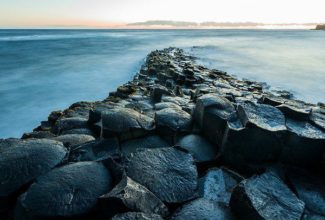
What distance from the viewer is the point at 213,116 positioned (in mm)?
3293

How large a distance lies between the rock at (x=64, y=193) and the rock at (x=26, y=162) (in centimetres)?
20

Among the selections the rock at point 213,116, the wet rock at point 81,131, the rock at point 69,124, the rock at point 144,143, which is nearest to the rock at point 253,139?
the rock at point 213,116

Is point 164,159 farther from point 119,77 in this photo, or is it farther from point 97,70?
point 97,70

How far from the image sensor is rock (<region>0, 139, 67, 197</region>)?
245 centimetres

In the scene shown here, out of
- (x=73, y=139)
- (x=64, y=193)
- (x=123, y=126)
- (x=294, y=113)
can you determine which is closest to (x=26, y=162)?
(x=64, y=193)

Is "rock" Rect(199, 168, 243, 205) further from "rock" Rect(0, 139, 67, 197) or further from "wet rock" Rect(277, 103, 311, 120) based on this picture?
"rock" Rect(0, 139, 67, 197)

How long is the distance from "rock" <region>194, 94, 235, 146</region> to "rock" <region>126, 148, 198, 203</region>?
60 cm

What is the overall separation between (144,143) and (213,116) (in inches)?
37.3

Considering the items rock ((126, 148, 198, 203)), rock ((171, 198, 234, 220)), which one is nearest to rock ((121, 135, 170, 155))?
rock ((126, 148, 198, 203))

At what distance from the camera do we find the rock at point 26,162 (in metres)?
2.45

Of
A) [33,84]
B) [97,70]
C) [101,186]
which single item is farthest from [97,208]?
[97,70]

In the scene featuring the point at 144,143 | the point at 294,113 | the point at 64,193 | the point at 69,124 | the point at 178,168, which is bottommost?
the point at 69,124

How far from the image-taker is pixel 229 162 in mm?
3041

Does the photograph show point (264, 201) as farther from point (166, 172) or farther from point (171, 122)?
point (171, 122)
